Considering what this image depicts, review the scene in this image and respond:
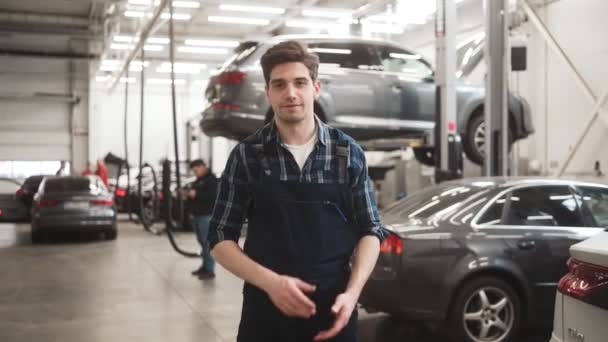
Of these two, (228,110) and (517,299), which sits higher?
(228,110)

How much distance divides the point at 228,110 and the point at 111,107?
22.7 meters

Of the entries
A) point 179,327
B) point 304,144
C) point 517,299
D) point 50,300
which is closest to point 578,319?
point 304,144

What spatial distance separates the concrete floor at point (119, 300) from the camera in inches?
262

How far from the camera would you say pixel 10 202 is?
18.1 metres

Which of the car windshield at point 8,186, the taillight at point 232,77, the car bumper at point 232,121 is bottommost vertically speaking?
the car windshield at point 8,186

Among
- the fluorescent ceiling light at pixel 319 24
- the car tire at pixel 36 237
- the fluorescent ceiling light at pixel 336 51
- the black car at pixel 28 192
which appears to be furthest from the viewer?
the fluorescent ceiling light at pixel 319 24

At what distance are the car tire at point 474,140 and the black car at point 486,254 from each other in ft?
15.1

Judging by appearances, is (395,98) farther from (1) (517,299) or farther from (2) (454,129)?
(1) (517,299)

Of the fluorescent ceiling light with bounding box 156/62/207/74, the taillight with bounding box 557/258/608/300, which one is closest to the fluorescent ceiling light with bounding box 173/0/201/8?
the fluorescent ceiling light with bounding box 156/62/207/74

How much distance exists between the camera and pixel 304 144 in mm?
2295

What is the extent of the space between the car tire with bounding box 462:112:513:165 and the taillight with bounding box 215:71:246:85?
350 centimetres

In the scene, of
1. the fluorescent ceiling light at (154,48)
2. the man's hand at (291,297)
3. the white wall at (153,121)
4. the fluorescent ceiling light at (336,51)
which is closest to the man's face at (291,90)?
the man's hand at (291,297)

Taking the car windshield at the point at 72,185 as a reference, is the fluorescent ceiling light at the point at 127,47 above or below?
above

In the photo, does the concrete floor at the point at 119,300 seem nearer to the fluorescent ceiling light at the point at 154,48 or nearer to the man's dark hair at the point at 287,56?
the man's dark hair at the point at 287,56
